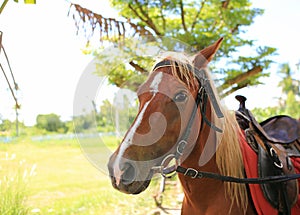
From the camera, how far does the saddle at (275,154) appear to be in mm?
1623

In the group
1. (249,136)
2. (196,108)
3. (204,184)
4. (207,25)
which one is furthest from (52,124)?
(196,108)

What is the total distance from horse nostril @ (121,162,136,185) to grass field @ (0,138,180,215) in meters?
1.08

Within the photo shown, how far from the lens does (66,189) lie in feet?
24.7

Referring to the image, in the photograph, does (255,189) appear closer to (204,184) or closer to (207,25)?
(204,184)

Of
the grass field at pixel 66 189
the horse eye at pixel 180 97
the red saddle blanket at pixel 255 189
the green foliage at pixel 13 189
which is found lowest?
the grass field at pixel 66 189

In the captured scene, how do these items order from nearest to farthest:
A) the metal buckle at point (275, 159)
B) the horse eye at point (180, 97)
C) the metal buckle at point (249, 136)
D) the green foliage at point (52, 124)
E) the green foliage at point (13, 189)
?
the horse eye at point (180, 97) → the metal buckle at point (275, 159) → the metal buckle at point (249, 136) → the green foliage at point (13, 189) → the green foliage at point (52, 124)

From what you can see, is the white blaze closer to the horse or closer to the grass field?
the horse

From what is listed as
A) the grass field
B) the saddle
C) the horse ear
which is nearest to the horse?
the horse ear

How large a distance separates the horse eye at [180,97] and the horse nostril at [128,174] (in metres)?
0.36

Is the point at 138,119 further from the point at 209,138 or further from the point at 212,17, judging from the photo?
the point at 212,17

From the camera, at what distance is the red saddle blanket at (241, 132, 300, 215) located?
1555 millimetres

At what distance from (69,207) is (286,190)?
454 cm

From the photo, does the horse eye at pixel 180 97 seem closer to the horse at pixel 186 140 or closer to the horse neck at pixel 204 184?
the horse at pixel 186 140

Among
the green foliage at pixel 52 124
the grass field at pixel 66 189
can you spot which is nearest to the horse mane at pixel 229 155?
the grass field at pixel 66 189
